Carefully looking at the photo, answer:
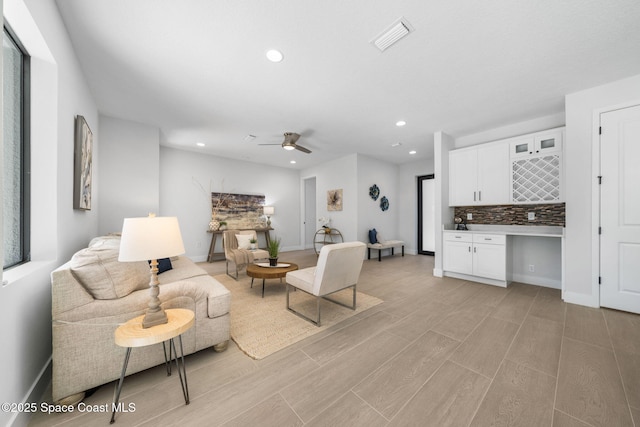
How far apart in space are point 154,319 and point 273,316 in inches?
54.8

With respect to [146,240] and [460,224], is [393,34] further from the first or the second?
[460,224]

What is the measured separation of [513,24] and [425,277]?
11.8 feet

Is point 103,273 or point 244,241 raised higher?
point 103,273

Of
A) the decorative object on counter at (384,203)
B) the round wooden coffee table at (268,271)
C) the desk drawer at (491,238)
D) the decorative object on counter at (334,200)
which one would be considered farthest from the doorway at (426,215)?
the round wooden coffee table at (268,271)

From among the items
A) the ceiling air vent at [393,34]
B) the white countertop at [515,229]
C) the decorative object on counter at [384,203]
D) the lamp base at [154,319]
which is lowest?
the lamp base at [154,319]

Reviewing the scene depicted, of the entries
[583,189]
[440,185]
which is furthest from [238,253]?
[583,189]

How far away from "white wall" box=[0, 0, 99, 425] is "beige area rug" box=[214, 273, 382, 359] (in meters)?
1.26

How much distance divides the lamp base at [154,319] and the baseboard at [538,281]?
16.5ft

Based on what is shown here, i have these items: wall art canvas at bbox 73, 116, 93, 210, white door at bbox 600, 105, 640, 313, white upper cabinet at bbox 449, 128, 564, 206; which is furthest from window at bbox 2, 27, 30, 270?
white door at bbox 600, 105, 640, 313

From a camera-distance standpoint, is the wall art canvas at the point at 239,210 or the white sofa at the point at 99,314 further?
the wall art canvas at the point at 239,210

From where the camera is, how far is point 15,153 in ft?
5.14

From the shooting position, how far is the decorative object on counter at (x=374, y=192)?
6066 millimetres

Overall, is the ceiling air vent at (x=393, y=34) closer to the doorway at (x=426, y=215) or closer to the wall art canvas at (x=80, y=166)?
the wall art canvas at (x=80, y=166)

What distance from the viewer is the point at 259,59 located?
7.54ft
